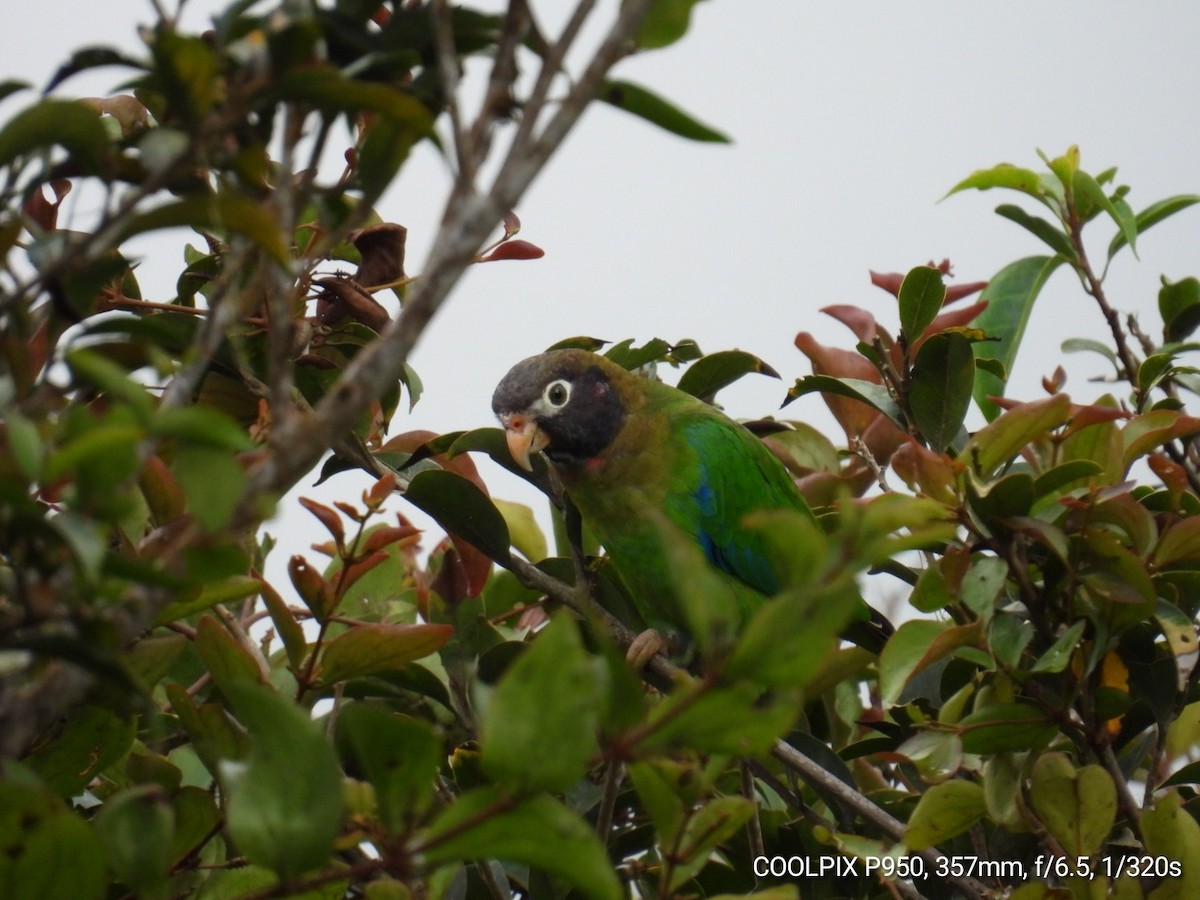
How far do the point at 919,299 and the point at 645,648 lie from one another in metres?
1.05

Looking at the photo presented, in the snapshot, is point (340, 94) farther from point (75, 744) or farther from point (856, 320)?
point (856, 320)

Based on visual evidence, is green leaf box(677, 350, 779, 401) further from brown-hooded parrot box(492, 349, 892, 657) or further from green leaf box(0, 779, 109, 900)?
green leaf box(0, 779, 109, 900)

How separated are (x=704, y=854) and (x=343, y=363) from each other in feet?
3.83

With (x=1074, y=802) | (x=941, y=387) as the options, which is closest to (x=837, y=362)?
(x=941, y=387)

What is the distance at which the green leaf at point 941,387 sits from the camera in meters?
2.18

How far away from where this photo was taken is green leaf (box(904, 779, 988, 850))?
72.4 inches

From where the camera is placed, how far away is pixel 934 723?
A: 6.38 ft

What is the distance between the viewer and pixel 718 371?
8.23 ft

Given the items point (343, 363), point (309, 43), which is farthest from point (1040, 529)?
point (309, 43)

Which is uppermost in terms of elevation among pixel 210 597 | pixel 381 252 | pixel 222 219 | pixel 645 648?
pixel 381 252

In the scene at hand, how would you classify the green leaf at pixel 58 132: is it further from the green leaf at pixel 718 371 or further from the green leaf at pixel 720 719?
the green leaf at pixel 718 371

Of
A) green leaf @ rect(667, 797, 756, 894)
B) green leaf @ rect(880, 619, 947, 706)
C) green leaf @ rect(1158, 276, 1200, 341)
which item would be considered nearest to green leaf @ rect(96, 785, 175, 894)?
green leaf @ rect(667, 797, 756, 894)

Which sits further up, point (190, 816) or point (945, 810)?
point (190, 816)

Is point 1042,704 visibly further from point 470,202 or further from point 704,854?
point 470,202
